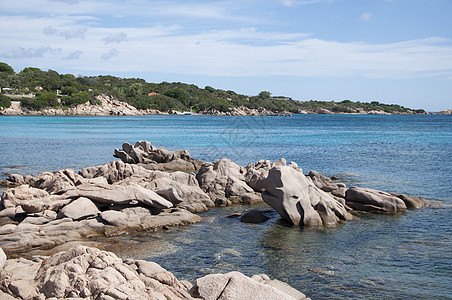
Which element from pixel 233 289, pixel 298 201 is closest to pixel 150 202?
pixel 298 201

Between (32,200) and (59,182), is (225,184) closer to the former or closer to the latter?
(59,182)

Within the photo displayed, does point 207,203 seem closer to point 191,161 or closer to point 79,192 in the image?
point 79,192

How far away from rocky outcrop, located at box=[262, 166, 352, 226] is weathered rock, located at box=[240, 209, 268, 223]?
2.29 feet

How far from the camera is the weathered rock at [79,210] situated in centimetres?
1616

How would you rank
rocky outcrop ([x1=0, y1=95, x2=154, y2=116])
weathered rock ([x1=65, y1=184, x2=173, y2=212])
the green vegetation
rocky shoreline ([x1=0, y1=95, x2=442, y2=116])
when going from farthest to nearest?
the green vegetation → rocky shoreline ([x1=0, y1=95, x2=442, y2=116]) → rocky outcrop ([x1=0, y1=95, x2=154, y2=116]) → weathered rock ([x1=65, y1=184, x2=173, y2=212])

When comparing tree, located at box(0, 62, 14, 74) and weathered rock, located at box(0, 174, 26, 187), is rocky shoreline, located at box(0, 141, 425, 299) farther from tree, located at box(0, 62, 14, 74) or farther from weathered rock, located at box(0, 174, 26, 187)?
tree, located at box(0, 62, 14, 74)

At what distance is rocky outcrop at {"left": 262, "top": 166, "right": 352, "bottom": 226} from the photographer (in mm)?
17969

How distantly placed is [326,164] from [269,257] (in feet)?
78.6

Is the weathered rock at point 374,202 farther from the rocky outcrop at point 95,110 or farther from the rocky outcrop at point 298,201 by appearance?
the rocky outcrop at point 95,110

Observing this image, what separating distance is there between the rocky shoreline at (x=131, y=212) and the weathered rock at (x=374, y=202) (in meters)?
0.05

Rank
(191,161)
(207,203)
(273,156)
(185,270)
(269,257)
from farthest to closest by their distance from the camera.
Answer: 1. (273,156)
2. (191,161)
3. (207,203)
4. (269,257)
5. (185,270)

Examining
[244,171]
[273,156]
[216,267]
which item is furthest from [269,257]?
[273,156]

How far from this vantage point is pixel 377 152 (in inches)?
1833

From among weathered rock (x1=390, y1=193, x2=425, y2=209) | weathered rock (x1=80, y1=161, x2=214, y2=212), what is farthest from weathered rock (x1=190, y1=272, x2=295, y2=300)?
weathered rock (x1=390, y1=193, x2=425, y2=209)
